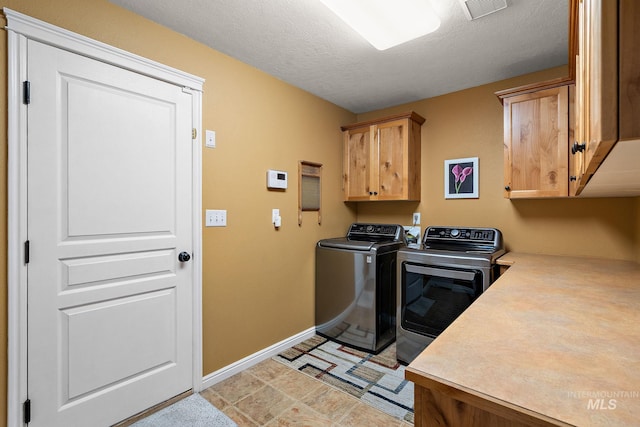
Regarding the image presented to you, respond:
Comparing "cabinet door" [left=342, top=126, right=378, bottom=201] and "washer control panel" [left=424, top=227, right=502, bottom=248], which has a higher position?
"cabinet door" [left=342, top=126, right=378, bottom=201]

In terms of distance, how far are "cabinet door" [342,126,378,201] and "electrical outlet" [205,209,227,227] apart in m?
1.53

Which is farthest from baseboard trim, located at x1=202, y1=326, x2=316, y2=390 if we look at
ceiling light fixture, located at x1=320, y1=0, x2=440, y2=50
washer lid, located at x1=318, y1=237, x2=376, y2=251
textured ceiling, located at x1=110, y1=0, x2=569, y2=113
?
ceiling light fixture, located at x1=320, y1=0, x2=440, y2=50

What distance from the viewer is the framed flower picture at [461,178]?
2.86 meters

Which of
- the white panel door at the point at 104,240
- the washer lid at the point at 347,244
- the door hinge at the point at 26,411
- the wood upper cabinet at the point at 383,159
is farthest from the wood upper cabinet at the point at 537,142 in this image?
the door hinge at the point at 26,411

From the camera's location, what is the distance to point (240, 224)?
2396mm

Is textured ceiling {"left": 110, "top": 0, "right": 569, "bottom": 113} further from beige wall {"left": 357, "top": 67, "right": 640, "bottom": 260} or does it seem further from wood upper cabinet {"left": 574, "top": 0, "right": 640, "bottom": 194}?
wood upper cabinet {"left": 574, "top": 0, "right": 640, "bottom": 194}

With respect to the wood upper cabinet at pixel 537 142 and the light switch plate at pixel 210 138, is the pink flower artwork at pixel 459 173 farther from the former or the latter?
the light switch plate at pixel 210 138

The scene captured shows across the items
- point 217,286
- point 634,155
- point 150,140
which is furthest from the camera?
point 217,286

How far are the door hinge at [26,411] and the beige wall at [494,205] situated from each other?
3007 mm

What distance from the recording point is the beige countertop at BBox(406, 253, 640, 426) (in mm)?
573

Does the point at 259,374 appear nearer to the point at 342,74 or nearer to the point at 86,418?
the point at 86,418

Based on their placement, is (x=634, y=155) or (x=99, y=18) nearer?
(x=634, y=155)

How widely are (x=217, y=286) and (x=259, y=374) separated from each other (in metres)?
0.76

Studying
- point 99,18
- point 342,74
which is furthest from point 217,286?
point 342,74
